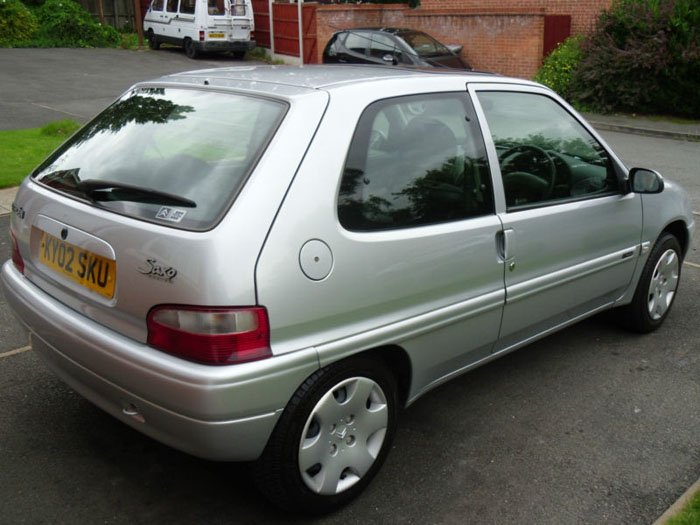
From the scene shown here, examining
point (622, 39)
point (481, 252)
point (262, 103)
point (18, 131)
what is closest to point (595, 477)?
point (481, 252)

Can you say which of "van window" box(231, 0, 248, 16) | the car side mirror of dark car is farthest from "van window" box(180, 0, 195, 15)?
the car side mirror of dark car

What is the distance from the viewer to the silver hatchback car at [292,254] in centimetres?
261

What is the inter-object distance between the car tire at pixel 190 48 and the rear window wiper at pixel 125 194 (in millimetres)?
21469

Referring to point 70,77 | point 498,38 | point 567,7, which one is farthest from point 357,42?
point 70,77

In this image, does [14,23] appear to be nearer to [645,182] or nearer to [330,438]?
[645,182]

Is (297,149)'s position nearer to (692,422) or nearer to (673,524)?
(673,524)

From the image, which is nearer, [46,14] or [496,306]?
[496,306]

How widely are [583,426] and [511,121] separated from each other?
156 cm

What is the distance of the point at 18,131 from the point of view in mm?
11203

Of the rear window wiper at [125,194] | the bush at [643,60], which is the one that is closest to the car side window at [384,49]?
the bush at [643,60]

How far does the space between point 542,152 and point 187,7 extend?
21617 millimetres

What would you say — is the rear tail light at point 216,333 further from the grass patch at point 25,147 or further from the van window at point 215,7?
the van window at point 215,7

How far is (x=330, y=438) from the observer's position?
9.57ft

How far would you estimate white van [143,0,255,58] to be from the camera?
75.0 feet
